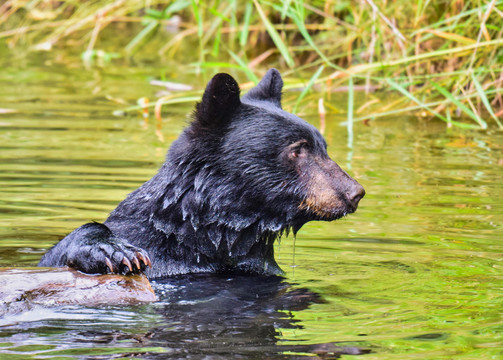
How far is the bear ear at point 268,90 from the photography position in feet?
18.0

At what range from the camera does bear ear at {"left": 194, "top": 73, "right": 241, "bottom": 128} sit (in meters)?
4.79

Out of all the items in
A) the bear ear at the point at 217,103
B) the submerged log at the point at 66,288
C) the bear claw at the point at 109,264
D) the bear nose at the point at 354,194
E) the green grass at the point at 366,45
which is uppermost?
the green grass at the point at 366,45

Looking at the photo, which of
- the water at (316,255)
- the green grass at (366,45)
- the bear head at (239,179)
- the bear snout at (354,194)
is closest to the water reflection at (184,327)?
the water at (316,255)

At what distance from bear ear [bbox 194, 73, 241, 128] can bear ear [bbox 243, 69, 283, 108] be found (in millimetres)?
602

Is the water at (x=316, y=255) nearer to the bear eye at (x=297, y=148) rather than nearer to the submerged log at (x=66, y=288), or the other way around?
the submerged log at (x=66, y=288)

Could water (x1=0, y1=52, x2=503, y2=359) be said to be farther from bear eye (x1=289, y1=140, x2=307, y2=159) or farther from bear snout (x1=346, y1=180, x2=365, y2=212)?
bear eye (x1=289, y1=140, x2=307, y2=159)

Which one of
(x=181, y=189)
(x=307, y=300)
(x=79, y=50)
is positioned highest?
(x=79, y=50)

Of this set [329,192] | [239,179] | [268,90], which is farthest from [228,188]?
[268,90]

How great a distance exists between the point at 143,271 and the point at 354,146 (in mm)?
5039

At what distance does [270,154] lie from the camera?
4.85m

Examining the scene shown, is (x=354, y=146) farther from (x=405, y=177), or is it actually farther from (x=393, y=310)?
(x=393, y=310)

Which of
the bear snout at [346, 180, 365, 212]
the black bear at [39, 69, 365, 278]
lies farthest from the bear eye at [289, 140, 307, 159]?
the bear snout at [346, 180, 365, 212]

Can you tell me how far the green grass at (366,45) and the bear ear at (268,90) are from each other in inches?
91.3

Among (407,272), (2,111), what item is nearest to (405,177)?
(407,272)
